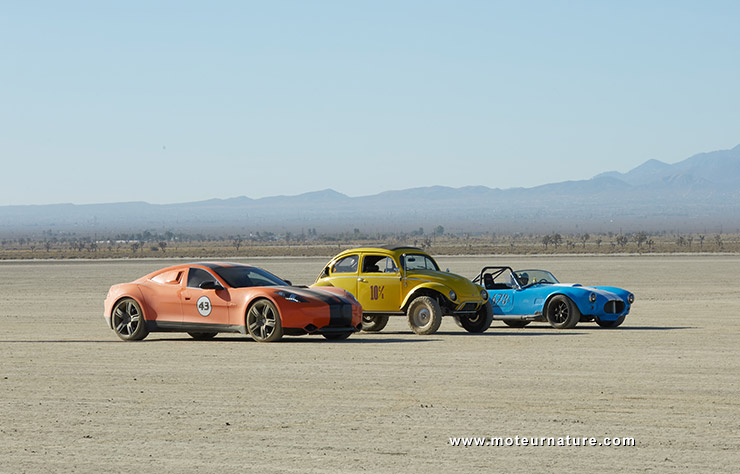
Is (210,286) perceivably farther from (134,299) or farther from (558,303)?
(558,303)

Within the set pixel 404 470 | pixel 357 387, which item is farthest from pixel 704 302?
pixel 404 470

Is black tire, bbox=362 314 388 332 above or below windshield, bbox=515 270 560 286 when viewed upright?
below

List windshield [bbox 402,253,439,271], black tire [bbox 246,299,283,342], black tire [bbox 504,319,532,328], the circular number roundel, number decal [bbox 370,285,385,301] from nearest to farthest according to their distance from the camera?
black tire [bbox 246,299,283,342], the circular number roundel, number decal [bbox 370,285,385,301], windshield [bbox 402,253,439,271], black tire [bbox 504,319,532,328]

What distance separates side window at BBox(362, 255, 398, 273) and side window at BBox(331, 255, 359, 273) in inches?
7.7

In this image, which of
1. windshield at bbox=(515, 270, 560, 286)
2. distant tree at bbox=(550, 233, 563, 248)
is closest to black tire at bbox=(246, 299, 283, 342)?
windshield at bbox=(515, 270, 560, 286)

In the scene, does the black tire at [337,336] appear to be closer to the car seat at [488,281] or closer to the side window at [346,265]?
the side window at [346,265]

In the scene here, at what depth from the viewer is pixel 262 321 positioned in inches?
772

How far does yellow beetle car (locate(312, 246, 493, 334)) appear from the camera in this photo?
21.9m

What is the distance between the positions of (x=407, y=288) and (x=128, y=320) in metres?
5.25

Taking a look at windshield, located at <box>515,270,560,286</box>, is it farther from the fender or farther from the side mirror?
the side mirror

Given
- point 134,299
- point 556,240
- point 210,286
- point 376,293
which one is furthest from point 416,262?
point 556,240

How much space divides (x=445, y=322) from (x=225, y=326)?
26.8 ft

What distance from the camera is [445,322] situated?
26.7 metres

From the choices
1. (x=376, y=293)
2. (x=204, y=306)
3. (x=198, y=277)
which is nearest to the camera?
(x=204, y=306)
